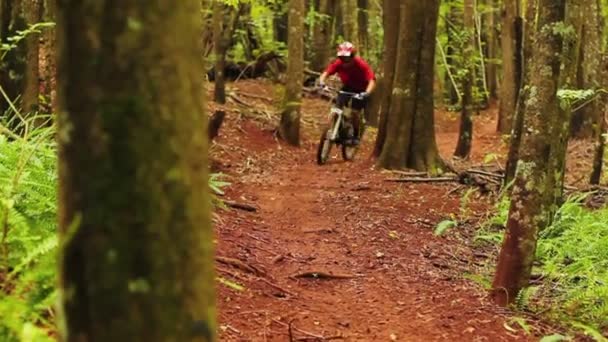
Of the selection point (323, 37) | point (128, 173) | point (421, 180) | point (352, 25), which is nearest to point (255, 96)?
point (352, 25)

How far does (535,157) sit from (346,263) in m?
2.42

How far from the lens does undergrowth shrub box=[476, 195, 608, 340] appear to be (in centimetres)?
622

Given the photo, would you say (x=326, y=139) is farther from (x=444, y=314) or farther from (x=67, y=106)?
(x=67, y=106)

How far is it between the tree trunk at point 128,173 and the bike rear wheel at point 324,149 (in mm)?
11547

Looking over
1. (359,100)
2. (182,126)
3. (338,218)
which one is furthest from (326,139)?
(182,126)

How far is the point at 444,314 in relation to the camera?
6.07 m

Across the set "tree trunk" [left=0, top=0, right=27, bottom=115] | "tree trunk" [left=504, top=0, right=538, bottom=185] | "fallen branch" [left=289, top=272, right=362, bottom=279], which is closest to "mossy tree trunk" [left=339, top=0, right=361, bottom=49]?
"tree trunk" [left=504, top=0, right=538, bottom=185]

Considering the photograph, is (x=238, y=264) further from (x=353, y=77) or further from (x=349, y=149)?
(x=349, y=149)

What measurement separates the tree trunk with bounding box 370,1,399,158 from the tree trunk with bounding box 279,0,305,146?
6.48 feet

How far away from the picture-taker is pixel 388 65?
14211mm

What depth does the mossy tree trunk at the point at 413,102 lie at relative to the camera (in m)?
13.0

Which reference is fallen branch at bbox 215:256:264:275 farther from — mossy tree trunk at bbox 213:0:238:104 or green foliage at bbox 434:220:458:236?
mossy tree trunk at bbox 213:0:238:104

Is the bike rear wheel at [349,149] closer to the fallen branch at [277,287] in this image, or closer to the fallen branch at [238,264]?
the fallen branch at [238,264]

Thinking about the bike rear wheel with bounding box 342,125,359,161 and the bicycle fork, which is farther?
the bike rear wheel with bounding box 342,125,359,161
